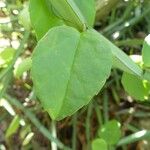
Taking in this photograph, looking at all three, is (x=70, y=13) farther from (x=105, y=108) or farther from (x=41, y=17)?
(x=105, y=108)

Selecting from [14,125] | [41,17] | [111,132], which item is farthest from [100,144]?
[41,17]

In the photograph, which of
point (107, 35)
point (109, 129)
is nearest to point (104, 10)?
point (107, 35)

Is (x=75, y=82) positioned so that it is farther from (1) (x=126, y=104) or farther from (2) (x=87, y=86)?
(1) (x=126, y=104)

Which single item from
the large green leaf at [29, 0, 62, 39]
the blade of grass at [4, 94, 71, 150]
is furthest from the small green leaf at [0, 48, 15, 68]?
the large green leaf at [29, 0, 62, 39]

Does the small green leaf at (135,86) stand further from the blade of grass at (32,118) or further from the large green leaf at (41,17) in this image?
the blade of grass at (32,118)

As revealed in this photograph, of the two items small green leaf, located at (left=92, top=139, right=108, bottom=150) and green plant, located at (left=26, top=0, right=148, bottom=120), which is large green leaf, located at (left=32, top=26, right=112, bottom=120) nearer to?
green plant, located at (left=26, top=0, right=148, bottom=120)

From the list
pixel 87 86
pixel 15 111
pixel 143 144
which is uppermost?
pixel 87 86
